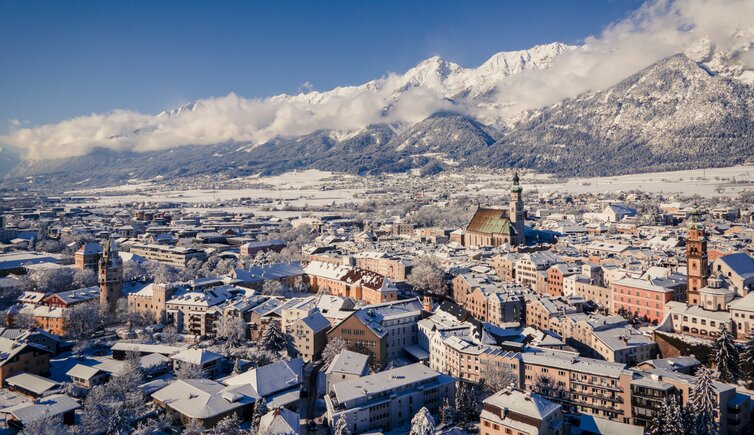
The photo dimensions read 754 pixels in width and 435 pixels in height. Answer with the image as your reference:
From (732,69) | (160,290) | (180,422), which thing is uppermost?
(732,69)

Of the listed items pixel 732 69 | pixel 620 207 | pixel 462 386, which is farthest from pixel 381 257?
pixel 732 69

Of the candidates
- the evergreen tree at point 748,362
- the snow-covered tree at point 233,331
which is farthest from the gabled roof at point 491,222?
the evergreen tree at point 748,362

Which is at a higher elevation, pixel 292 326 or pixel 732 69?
pixel 732 69

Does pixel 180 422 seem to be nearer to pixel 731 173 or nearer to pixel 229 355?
pixel 229 355

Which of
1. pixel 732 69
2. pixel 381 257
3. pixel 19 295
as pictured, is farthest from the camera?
pixel 732 69

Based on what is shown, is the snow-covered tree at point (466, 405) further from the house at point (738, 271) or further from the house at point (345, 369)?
the house at point (738, 271)

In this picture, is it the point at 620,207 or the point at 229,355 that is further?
the point at 620,207

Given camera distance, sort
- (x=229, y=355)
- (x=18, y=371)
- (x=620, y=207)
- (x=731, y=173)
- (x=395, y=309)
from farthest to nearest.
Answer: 1. (x=731, y=173)
2. (x=620, y=207)
3. (x=395, y=309)
4. (x=229, y=355)
5. (x=18, y=371)

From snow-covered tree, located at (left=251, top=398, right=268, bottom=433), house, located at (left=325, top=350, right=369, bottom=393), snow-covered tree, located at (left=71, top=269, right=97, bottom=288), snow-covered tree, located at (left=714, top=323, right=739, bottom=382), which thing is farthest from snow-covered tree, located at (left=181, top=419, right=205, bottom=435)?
snow-covered tree, located at (left=71, top=269, right=97, bottom=288)
